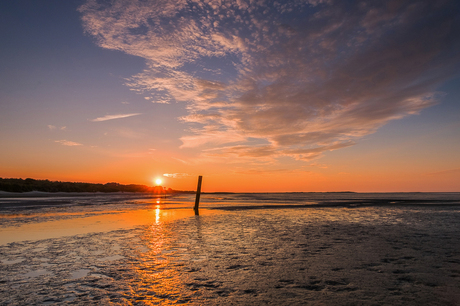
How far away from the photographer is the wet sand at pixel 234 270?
4738 millimetres

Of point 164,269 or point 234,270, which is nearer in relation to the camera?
point 234,270

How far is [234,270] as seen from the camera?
6.40 m

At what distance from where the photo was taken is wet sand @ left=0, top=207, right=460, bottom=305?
4738mm

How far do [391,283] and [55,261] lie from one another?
328 inches

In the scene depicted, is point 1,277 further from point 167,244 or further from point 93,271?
point 167,244

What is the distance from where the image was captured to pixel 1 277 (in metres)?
5.94

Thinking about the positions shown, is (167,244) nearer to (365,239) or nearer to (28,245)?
(28,245)

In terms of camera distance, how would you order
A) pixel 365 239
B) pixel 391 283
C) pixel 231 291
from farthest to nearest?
pixel 365 239 < pixel 391 283 < pixel 231 291

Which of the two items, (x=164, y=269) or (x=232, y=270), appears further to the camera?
(x=164, y=269)

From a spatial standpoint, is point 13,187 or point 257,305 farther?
point 13,187

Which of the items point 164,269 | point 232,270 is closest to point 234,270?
point 232,270

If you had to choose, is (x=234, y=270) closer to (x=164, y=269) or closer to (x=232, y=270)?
(x=232, y=270)

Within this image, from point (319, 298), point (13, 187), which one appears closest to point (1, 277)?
point (319, 298)

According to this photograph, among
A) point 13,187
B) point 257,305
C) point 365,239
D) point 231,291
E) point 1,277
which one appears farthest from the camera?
point 13,187
